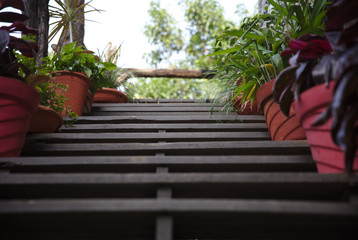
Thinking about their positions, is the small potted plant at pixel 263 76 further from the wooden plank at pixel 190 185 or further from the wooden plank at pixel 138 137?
the wooden plank at pixel 190 185

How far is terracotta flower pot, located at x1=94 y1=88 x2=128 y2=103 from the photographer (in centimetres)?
285

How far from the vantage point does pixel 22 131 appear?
1.42 meters

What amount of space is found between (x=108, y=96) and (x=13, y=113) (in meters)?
1.52

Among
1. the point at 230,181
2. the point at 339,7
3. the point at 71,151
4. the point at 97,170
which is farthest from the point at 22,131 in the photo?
the point at 339,7

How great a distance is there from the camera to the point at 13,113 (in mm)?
1367

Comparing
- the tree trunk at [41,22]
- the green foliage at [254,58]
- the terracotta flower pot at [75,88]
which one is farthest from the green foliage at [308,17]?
the tree trunk at [41,22]

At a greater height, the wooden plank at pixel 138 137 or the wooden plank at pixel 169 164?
the wooden plank at pixel 138 137

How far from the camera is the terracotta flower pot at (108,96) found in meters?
2.85

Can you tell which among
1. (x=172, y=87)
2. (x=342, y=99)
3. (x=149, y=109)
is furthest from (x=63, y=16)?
(x=172, y=87)

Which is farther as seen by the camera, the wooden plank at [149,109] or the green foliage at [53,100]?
the wooden plank at [149,109]

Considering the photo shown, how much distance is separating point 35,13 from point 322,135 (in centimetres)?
191
